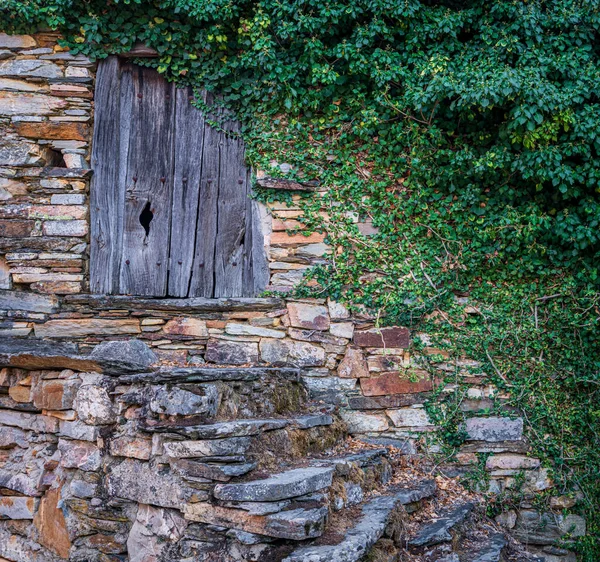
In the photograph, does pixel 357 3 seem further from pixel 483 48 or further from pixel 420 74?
pixel 483 48

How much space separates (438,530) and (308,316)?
1.95 m

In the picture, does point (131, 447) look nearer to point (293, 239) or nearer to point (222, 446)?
point (222, 446)

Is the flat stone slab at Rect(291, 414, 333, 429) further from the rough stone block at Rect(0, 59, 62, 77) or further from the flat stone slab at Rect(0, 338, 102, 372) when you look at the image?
the rough stone block at Rect(0, 59, 62, 77)

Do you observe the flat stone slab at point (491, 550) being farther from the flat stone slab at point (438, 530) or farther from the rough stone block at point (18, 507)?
the rough stone block at point (18, 507)

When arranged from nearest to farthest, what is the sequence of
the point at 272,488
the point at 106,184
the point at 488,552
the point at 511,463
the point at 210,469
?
the point at 272,488 → the point at 210,469 → the point at 488,552 → the point at 511,463 → the point at 106,184

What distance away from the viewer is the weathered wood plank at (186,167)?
5.32 meters

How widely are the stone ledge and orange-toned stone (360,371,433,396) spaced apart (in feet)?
3.09

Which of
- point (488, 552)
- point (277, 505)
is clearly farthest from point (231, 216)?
point (488, 552)

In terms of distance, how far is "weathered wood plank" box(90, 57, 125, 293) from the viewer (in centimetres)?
525

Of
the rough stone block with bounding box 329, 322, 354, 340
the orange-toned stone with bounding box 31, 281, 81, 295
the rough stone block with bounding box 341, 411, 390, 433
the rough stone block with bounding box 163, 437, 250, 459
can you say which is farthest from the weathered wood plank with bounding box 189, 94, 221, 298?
the rough stone block with bounding box 163, 437, 250, 459

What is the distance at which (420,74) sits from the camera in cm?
473

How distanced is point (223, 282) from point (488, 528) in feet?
8.96

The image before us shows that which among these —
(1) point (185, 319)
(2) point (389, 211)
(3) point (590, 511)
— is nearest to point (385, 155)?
(2) point (389, 211)

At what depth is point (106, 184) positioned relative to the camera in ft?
17.3
